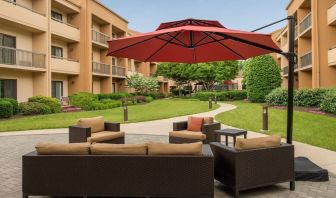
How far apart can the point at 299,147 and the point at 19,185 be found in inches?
286

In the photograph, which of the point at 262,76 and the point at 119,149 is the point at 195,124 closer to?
the point at 119,149

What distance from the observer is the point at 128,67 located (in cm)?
4106

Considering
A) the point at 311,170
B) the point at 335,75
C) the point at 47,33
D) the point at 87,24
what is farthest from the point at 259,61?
the point at 311,170

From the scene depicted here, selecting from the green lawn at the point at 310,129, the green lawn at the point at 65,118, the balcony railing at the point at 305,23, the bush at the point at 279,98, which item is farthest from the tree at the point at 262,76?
the green lawn at the point at 310,129

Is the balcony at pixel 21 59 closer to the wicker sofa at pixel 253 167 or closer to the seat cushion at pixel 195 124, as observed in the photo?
the seat cushion at pixel 195 124

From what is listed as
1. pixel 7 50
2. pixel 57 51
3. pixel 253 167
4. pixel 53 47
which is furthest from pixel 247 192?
pixel 57 51

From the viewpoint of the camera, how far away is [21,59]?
2038 centimetres

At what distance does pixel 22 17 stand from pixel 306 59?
23305 mm

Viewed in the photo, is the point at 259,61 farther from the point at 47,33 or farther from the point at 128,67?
the point at 47,33

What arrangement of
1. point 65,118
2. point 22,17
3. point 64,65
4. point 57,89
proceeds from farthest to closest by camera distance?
point 57,89 → point 64,65 → point 22,17 → point 65,118

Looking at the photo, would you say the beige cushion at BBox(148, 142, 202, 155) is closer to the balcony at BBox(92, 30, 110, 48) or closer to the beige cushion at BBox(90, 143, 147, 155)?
the beige cushion at BBox(90, 143, 147, 155)

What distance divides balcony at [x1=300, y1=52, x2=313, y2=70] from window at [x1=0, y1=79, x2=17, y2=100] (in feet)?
76.8

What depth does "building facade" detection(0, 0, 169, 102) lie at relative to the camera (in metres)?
19.8

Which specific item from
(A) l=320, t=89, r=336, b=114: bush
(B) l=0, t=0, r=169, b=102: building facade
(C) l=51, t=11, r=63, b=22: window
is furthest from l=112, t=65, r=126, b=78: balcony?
(A) l=320, t=89, r=336, b=114: bush
